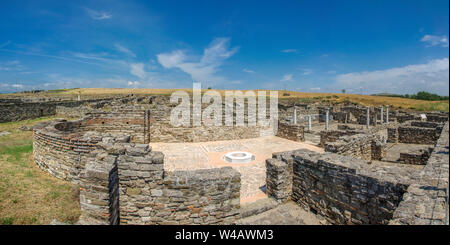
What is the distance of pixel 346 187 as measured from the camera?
484 cm

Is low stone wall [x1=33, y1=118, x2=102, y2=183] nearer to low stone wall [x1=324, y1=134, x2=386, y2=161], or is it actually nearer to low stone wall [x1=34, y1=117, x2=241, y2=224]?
low stone wall [x1=34, y1=117, x2=241, y2=224]

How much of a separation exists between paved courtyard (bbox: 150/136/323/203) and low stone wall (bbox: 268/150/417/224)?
1.49 m

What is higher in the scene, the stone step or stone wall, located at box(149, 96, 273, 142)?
stone wall, located at box(149, 96, 273, 142)

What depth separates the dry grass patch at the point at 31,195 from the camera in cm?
507

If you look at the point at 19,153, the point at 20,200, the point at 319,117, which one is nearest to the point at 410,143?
the point at 319,117

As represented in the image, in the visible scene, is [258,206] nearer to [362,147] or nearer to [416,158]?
[362,147]

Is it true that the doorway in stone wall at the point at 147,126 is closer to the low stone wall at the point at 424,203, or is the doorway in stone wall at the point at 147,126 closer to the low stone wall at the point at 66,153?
the low stone wall at the point at 66,153

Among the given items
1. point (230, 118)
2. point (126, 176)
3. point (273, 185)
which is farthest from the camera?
point (230, 118)

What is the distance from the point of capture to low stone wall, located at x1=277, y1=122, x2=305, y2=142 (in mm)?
15118

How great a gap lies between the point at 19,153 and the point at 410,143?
23.7 meters

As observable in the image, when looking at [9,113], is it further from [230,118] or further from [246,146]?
[246,146]

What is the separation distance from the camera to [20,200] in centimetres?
570

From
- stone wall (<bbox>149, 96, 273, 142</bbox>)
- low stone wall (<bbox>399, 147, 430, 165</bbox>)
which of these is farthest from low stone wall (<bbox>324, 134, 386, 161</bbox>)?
stone wall (<bbox>149, 96, 273, 142</bbox>)

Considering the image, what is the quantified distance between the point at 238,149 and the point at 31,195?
9.26 meters
